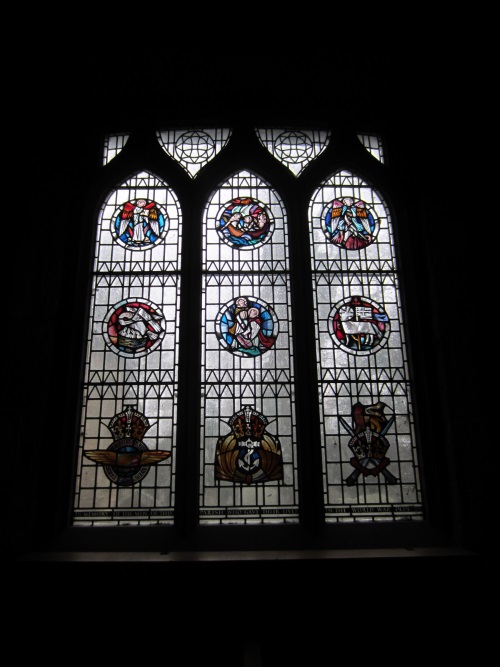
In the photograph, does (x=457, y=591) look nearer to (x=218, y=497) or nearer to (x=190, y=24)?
(x=218, y=497)

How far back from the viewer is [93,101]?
4.07 m

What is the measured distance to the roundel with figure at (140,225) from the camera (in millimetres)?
3871

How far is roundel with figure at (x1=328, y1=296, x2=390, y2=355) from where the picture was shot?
11.8 ft

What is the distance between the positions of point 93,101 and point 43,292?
170cm

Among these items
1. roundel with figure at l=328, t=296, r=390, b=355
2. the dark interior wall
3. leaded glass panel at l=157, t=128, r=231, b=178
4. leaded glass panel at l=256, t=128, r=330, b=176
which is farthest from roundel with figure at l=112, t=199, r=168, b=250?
roundel with figure at l=328, t=296, r=390, b=355

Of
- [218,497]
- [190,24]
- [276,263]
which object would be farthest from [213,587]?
[190,24]

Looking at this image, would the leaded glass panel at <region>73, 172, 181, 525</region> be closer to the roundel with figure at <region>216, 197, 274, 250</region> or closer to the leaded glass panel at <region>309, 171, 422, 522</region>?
the roundel with figure at <region>216, 197, 274, 250</region>

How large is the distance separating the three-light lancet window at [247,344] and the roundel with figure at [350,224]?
0.01 m

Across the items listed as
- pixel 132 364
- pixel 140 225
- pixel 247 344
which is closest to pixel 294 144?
pixel 140 225

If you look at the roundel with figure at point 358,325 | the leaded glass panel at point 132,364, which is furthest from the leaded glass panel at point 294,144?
the roundel with figure at point 358,325

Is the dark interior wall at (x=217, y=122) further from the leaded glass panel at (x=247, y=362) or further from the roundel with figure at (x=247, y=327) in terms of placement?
the roundel with figure at (x=247, y=327)

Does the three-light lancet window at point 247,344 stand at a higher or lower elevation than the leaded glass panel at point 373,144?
lower

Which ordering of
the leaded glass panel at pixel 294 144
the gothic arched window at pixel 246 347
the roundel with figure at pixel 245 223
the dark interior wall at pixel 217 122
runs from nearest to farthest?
the dark interior wall at pixel 217 122, the gothic arched window at pixel 246 347, the roundel with figure at pixel 245 223, the leaded glass panel at pixel 294 144

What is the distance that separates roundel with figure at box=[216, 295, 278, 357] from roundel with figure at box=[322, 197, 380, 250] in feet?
2.56
